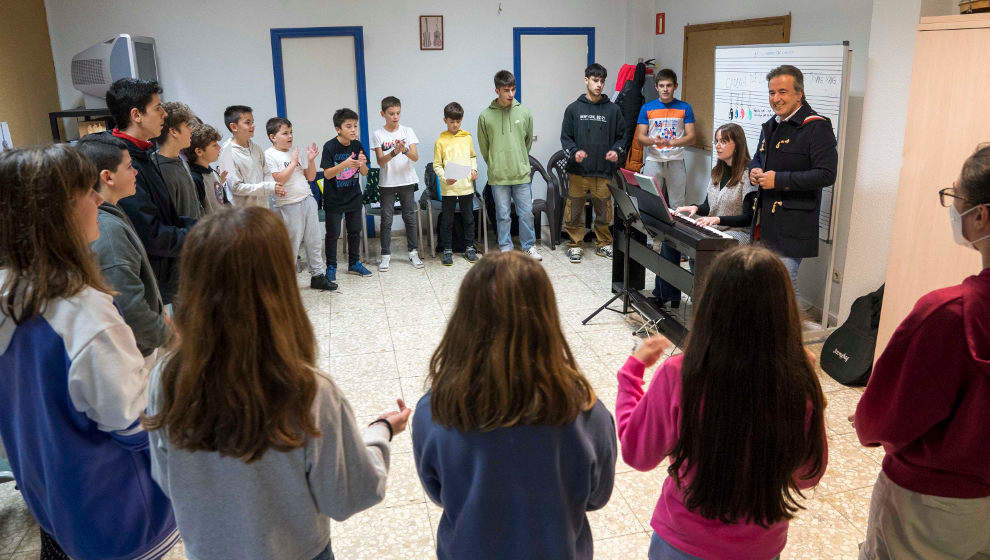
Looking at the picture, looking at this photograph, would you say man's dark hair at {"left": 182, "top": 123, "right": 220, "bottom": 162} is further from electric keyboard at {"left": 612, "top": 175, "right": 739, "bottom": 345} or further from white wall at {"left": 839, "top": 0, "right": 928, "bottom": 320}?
white wall at {"left": 839, "top": 0, "right": 928, "bottom": 320}

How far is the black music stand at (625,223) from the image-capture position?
428 cm

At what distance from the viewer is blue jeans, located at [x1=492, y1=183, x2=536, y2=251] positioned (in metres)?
6.16

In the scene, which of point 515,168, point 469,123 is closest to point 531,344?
point 515,168

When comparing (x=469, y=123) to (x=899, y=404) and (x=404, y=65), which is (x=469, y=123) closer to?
(x=404, y=65)

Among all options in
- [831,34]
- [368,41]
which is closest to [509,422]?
[831,34]

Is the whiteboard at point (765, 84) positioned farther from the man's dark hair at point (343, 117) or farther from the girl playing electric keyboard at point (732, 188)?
the man's dark hair at point (343, 117)

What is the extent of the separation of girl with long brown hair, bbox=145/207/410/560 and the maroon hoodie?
3.66 feet

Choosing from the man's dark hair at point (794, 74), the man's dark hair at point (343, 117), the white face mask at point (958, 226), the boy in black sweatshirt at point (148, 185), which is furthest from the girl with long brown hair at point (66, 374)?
the man's dark hair at point (343, 117)

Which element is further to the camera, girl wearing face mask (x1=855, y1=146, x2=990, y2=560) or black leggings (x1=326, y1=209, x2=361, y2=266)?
black leggings (x1=326, y1=209, x2=361, y2=266)

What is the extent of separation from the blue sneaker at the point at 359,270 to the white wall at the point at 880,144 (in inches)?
141

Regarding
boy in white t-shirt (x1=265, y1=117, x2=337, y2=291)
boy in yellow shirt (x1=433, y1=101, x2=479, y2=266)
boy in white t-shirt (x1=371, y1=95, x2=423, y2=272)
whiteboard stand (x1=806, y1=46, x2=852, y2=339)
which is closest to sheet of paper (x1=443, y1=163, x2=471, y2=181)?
boy in yellow shirt (x1=433, y1=101, x2=479, y2=266)

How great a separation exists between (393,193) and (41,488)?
4636mm

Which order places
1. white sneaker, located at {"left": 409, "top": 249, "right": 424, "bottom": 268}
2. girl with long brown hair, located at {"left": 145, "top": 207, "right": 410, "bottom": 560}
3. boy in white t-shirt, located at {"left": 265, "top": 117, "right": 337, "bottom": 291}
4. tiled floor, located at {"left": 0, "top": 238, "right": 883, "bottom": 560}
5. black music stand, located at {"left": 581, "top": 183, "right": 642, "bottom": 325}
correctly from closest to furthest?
girl with long brown hair, located at {"left": 145, "top": 207, "right": 410, "bottom": 560}, tiled floor, located at {"left": 0, "top": 238, "right": 883, "bottom": 560}, black music stand, located at {"left": 581, "top": 183, "right": 642, "bottom": 325}, boy in white t-shirt, located at {"left": 265, "top": 117, "right": 337, "bottom": 291}, white sneaker, located at {"left": 409, "top": 249, "right": 424, "bottom": 268}

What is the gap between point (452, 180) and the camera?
5926 mm
